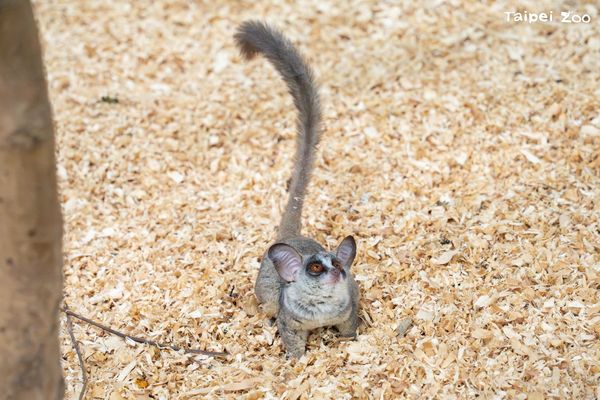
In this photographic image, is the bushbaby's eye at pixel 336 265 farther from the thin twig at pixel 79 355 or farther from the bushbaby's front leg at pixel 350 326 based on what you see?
the thin twig at pixel 79 355

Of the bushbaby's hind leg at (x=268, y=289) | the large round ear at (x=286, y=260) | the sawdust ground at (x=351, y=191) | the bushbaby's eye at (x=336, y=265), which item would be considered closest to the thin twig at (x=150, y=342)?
the sawdust ground at (x=351, y=191)

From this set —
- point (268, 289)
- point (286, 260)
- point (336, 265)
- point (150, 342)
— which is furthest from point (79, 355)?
point (336, 265)

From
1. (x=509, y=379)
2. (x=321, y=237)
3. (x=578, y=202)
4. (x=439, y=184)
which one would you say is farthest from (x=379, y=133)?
(x=509, y=379)

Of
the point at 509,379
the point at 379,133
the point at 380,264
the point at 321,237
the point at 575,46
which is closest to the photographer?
the point at 509,379

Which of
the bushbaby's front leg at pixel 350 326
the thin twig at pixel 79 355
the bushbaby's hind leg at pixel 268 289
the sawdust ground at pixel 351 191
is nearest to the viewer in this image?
the thin twig at pixel 79 355

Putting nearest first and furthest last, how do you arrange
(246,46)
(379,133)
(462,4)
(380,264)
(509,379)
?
(509,379) → (246,46) → (380,264) → (379,133) → (462,4)

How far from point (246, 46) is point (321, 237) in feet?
4.83

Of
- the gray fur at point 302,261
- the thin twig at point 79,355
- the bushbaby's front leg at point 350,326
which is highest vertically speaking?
the gray fur at point 302,261

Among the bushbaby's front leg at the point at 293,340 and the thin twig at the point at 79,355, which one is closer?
the thin twig at the point at 79,355

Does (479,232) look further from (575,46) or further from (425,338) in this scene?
(575,46)

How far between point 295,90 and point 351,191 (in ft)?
4.03

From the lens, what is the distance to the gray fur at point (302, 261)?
3.87 meters

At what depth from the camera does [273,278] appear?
13.7ft

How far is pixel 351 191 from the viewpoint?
534 centimetres
